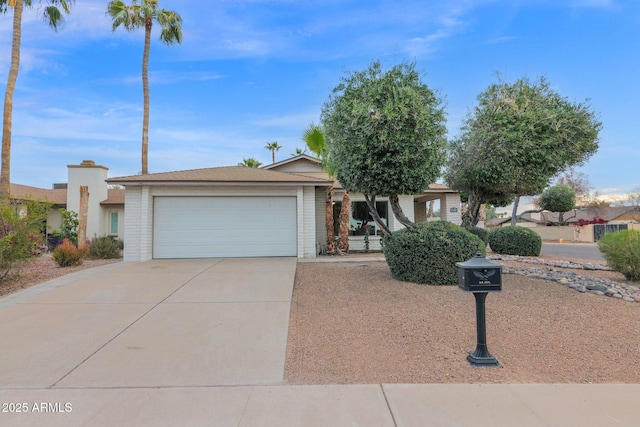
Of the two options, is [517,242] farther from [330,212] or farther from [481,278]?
[481,278]

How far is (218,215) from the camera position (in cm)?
1245

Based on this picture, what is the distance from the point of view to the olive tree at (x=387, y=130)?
7.07 m

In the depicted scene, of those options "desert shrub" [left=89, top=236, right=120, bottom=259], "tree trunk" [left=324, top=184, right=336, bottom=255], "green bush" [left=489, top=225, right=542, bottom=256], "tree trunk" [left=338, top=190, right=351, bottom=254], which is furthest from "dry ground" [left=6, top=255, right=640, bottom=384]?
"green bush" [left=489, top=225, right=542, bottom=256]

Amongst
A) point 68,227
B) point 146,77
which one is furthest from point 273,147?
point 68,227

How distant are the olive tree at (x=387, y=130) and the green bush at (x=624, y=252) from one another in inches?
181

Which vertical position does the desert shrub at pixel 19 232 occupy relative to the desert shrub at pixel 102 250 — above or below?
above

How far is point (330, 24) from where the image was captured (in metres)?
11.7

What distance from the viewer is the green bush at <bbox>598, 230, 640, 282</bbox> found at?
792cm

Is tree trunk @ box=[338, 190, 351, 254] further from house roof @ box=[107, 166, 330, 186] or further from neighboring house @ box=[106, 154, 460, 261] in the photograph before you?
house roof @ box=[107, 166, 330, 186]

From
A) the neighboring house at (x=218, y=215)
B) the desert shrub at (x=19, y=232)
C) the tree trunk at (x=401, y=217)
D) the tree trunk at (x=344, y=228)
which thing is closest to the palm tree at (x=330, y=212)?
the tree trunk at (x=344, y=228)

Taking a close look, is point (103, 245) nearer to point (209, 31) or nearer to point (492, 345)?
point (209, 31)

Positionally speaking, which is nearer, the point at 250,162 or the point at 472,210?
the point at 472,210

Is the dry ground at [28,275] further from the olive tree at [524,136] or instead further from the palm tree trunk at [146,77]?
the olive tree at [524,136]

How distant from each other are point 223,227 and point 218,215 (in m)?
0.48
